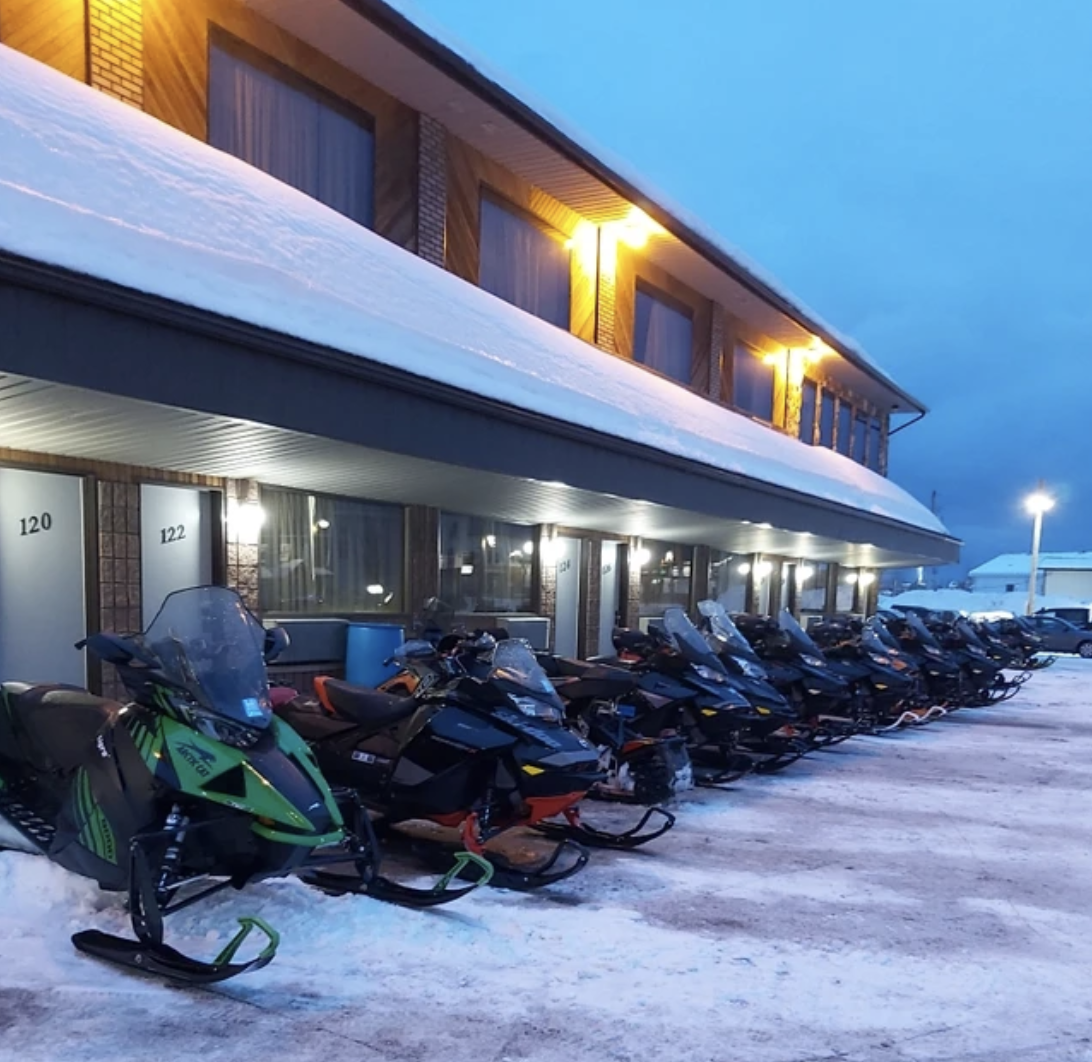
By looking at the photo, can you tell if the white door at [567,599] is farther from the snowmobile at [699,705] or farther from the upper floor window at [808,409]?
the upper floor window at [808,409]

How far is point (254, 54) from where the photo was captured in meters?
8.25

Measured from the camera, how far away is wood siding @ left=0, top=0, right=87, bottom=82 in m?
6.76

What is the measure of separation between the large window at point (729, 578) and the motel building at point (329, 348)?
146 cm

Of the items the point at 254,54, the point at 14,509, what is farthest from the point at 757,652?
the point at 254,54

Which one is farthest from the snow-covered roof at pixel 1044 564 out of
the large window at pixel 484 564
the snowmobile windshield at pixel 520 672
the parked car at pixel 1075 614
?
the snowmobile windshield at pixel 520 672

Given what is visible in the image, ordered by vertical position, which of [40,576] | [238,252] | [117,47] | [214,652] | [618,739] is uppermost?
[117,47]

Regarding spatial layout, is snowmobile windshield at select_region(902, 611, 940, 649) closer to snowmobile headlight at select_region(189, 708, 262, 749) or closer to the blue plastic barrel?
the blue plastic barrel

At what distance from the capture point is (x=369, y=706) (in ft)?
14.3

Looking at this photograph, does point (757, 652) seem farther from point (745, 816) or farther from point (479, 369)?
point (479, 369)

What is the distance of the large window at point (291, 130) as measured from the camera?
8078 millimetres

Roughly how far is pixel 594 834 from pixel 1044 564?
56.0 m

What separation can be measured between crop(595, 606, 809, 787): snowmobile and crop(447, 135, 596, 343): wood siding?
19.4ft

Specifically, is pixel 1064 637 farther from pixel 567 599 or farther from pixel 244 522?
pixel 244 522

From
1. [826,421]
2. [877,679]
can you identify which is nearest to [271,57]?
[877,679]
